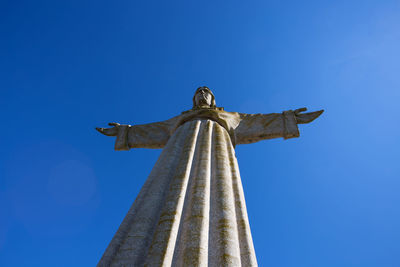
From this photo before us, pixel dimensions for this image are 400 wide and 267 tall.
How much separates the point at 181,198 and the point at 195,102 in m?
5.23

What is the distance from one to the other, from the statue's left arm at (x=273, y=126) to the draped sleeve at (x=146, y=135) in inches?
72.0

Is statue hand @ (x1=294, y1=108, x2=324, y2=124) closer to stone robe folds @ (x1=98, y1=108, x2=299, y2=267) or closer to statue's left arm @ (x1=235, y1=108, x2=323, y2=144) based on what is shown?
statue's left arm @ (x1=235, y1=108, x2=323, y2=144)

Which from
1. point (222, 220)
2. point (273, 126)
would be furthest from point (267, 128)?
point (222, 220)

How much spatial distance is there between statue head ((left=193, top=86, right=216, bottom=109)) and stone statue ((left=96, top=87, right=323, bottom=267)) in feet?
6.54

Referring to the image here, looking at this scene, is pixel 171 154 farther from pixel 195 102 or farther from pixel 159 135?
pixel 195 102

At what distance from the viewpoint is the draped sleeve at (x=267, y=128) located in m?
6.90

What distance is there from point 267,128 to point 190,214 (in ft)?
14.2

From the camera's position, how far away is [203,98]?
27.0 feet

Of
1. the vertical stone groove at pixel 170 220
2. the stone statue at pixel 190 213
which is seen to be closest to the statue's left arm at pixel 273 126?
the stone statue at pixel 190 213

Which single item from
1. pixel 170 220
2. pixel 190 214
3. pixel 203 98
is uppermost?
pixel 203 98

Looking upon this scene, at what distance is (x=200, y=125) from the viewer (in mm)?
6297

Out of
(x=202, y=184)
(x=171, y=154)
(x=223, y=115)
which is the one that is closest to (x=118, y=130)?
(x=223, y=115)

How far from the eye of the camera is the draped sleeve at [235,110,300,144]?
6.90 m

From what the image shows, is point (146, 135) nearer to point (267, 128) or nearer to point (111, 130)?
point (111, 130)
